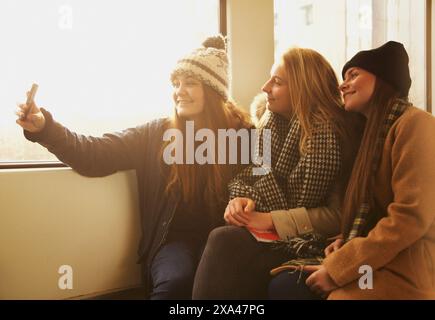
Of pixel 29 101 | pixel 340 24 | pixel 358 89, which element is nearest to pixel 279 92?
pixel 358 89

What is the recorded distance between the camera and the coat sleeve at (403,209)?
827mm

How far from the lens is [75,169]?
→ 1204 mm

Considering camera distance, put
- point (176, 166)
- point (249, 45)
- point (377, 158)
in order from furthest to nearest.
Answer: point (249, 45), point (176, 166), point (377, 158)

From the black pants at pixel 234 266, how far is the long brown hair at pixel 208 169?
245mm

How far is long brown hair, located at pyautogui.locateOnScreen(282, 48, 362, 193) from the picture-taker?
108 cm

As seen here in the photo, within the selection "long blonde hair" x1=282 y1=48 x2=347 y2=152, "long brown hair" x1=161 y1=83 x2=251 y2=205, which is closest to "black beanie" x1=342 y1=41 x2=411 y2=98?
"long blonde hair" x1=282 y1=48 x2=347 y2=152

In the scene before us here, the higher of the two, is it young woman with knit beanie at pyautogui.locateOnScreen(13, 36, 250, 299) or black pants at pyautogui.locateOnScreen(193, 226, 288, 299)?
young woman with knit beanie at pyautogui.locateOnScreen(13, 36, 250, 299)

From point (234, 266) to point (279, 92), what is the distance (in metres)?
0.54

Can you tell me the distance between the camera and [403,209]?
0.84m

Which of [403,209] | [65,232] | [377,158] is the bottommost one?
[65,232]

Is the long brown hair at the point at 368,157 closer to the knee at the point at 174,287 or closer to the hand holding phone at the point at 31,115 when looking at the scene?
the knee at the point at 174,287

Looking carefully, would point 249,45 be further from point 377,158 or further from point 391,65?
point 377,158

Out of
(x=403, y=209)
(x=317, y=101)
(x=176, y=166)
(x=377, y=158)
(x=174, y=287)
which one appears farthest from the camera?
(x=176, y=166)

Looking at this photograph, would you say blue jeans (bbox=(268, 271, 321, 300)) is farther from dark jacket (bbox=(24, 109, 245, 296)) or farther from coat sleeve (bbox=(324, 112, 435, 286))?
dark jacket (bbox=(24, 109, 245, 296))
